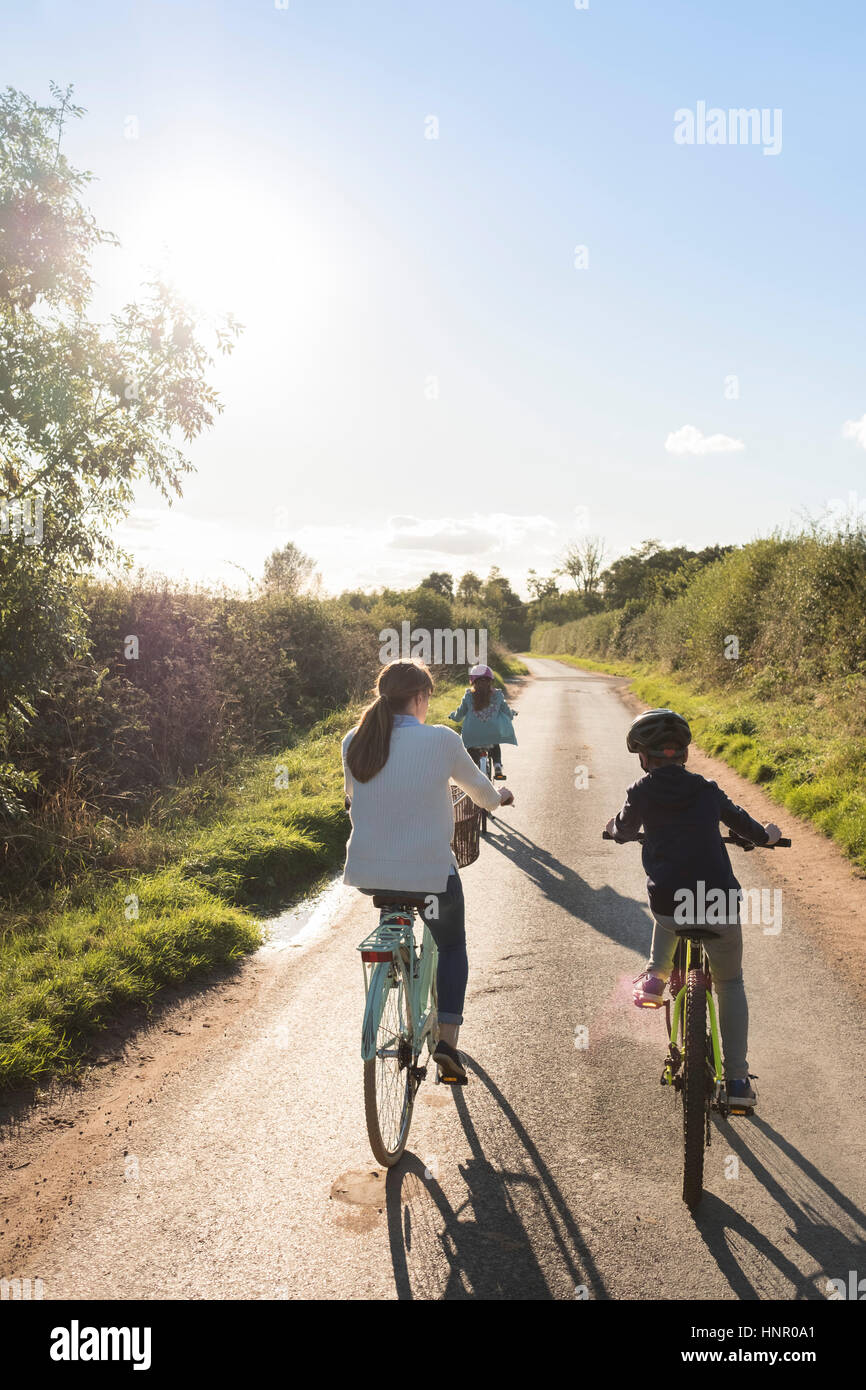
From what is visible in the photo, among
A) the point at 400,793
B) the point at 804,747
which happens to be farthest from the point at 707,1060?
the point at 804,747

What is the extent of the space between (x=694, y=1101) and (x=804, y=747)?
1041cm

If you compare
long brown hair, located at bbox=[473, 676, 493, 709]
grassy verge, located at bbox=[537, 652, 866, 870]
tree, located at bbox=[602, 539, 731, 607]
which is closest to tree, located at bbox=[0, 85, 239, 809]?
long brown hair, located at bbox=[473, 676, 493, 709]

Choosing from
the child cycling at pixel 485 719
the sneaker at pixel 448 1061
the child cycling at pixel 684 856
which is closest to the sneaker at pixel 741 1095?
the child cycling at pixel 684 856

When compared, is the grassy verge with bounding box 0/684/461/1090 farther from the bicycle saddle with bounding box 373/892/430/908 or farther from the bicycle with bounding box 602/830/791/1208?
the bicycle with bounding box 602/830/791/1208

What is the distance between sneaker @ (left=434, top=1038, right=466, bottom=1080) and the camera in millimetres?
4008

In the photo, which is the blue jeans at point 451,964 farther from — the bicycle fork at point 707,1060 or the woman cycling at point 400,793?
the bicycle fork at point 707,1060

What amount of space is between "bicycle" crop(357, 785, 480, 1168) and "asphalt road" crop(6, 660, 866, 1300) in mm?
216

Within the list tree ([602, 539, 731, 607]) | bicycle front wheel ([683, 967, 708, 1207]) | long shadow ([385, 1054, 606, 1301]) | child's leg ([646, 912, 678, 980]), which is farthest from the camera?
tree ([602, 539, 731, 607])

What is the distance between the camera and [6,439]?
24.1 ft

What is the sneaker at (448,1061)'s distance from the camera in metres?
4.01

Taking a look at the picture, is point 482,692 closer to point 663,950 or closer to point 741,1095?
point 663,950

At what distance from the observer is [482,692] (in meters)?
9.88

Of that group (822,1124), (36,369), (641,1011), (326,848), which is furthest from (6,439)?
(822,1124)
